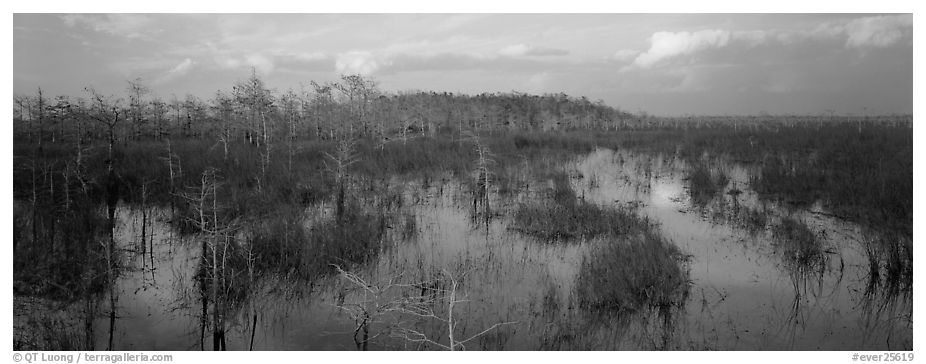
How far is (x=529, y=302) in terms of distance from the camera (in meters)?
5.88

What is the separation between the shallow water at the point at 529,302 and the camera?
510cm

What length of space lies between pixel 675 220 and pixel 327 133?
2629 centimetres

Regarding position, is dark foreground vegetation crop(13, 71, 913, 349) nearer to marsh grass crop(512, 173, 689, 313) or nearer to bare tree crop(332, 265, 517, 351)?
marsh grass crop(512, 173, 689, 313)

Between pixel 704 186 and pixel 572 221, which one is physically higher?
pixel 704 186

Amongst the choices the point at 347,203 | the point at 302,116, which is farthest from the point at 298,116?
the point at 347,203

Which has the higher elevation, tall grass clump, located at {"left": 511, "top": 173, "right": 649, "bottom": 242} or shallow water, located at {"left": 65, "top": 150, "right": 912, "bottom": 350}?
tall grass clump, located at {"left": 511, "top": 173, "right": 649, "bottom": 242}

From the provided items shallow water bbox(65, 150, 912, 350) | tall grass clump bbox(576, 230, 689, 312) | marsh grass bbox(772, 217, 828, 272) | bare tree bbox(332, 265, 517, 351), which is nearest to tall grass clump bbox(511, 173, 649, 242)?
shallow water bbox(65, 150, 912, 350)

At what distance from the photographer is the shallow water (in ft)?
16.7

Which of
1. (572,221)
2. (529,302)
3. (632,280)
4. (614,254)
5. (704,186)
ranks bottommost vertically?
(529,302)

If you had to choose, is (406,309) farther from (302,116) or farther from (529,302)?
(302,116)

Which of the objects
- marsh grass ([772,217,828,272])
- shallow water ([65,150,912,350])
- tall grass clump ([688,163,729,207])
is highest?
tall grass clump ([688,163,729,207])

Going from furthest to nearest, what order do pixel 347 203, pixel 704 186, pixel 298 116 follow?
pixel 298 116, pixel 704 186, pixel 347 203
